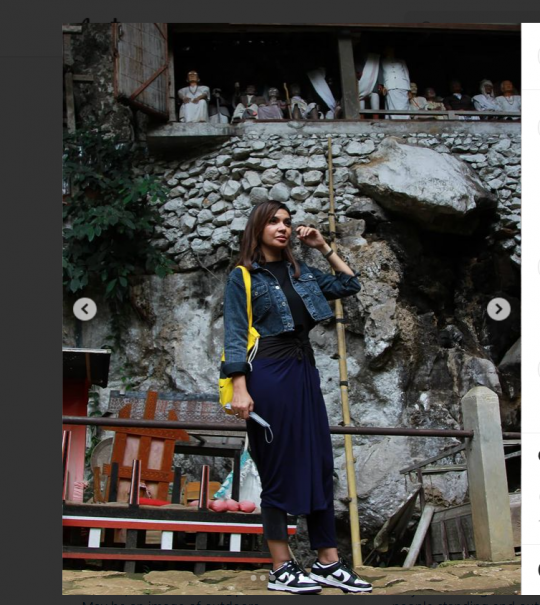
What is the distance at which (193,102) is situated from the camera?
7.79 meters

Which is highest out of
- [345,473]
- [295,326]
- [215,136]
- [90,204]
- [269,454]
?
[215,136]

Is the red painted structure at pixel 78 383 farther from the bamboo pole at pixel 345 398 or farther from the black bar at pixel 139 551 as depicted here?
the bamboo pole at pixel 345 398

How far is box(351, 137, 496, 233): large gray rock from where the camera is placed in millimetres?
7684

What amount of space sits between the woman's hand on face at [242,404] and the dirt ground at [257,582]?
0.69m

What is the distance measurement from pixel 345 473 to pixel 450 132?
134 inches

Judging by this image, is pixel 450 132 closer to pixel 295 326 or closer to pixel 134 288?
pixel 134 288

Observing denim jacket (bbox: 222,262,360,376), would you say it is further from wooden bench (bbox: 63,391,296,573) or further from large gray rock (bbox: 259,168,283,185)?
large gray rock (bbox: 259,168,283,185)

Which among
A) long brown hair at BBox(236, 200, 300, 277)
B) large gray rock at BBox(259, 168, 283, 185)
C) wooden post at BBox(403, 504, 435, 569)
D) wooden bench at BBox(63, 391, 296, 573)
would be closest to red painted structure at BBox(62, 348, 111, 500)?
wooden bench at BBox(63, 391, 296, 573)

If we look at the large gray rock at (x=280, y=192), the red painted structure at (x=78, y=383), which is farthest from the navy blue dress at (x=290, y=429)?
the large gray rock at (x=280, y=192)

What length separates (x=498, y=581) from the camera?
3371 millimetres

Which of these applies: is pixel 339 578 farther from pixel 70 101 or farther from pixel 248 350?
pixel 70 101

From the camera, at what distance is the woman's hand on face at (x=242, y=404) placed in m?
3.04

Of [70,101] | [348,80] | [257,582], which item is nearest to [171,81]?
[70,101]
